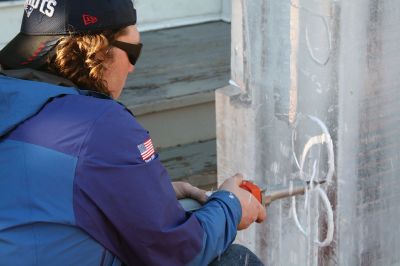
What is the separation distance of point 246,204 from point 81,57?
710 millimetres

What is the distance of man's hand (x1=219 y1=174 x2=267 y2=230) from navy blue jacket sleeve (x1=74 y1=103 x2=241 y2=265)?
24 cm

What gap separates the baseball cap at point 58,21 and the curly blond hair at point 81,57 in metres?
0.02

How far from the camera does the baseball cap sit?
2570 mm

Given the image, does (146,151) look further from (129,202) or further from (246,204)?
(246,204)

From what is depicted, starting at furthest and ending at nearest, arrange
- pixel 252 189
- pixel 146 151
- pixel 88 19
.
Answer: pixel 252 189, pixel 88 19, pixel 146 151

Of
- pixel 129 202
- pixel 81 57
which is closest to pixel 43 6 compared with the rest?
pixel 81 57

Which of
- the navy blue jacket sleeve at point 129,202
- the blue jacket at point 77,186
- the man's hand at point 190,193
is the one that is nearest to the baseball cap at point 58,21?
the blue jacket at point 77,186

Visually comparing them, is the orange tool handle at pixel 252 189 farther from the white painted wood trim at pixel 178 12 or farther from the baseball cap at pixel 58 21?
the white painted wood trim at pixel 178 12

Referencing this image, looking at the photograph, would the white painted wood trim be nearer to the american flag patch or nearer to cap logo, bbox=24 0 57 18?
cap logo, bbox=24 0 57 18

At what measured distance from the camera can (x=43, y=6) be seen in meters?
2.62

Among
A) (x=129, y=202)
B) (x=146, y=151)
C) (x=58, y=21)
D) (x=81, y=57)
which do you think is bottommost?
(x=129, y=202)

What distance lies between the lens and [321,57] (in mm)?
3086

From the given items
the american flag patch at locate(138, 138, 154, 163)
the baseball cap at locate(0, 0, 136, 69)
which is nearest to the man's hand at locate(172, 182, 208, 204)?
the american flag patch at locate(138, 138, 154, 163)

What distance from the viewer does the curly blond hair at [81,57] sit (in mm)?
2592
